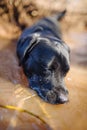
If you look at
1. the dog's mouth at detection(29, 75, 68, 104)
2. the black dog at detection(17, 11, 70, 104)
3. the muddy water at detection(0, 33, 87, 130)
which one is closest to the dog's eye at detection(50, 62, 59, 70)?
the black dog at detection(17, 11, 70, 104)

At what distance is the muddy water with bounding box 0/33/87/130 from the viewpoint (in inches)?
132

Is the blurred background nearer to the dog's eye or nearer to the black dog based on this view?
the black dog

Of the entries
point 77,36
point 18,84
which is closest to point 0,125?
point 18,84

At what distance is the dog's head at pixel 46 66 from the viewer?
3877mm

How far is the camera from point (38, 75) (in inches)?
163

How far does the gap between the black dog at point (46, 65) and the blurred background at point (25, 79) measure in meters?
0.11

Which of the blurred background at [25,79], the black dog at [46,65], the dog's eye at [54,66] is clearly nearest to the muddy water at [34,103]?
the blurred background at [25,79]

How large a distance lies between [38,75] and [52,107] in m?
0.60

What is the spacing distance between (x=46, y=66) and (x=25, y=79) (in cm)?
41

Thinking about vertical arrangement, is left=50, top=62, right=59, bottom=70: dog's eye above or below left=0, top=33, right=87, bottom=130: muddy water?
above

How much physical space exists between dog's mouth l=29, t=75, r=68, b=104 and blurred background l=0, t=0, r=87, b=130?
2.9 inches

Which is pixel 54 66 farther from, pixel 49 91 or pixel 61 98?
pixel 61 98

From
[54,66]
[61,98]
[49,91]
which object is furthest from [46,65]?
[61,98]

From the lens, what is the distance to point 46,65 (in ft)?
13.2
